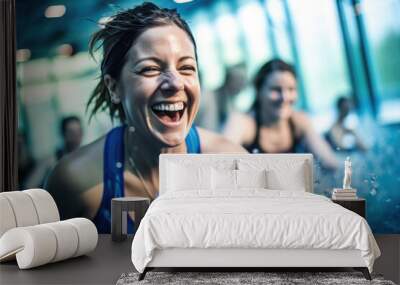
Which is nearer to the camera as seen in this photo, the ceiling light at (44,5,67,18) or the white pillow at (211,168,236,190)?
the white pillow at (211,168,236,190)

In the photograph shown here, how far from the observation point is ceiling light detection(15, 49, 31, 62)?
295 inches

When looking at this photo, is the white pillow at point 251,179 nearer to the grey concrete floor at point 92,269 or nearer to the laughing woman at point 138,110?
the laughing woman at point 138,110

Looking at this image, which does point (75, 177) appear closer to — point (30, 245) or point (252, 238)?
point (30, 245)

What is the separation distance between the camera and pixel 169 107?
7289 millimetres

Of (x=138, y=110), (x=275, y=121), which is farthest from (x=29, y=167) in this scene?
(x=275, y=121)

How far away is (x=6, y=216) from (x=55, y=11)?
295 centimetres

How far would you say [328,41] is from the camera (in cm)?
725

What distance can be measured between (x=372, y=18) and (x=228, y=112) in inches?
74.1

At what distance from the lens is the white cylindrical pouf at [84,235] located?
550 cm

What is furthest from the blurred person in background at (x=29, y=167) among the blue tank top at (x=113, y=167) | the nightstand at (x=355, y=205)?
the nightstand at (x=355, y=205)

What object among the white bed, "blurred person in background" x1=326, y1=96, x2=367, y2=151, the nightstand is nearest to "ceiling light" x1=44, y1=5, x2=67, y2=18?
"blurred person in background" x1=326, y1=96, x2=367, y2=151

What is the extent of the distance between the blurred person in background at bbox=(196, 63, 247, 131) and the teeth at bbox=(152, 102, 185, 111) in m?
0.23

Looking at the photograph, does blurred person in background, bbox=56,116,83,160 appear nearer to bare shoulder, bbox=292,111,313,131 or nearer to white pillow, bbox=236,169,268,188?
white pillow, bbox=236,169,268,188

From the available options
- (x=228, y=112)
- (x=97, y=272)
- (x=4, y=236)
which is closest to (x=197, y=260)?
(x=97, y=272)
